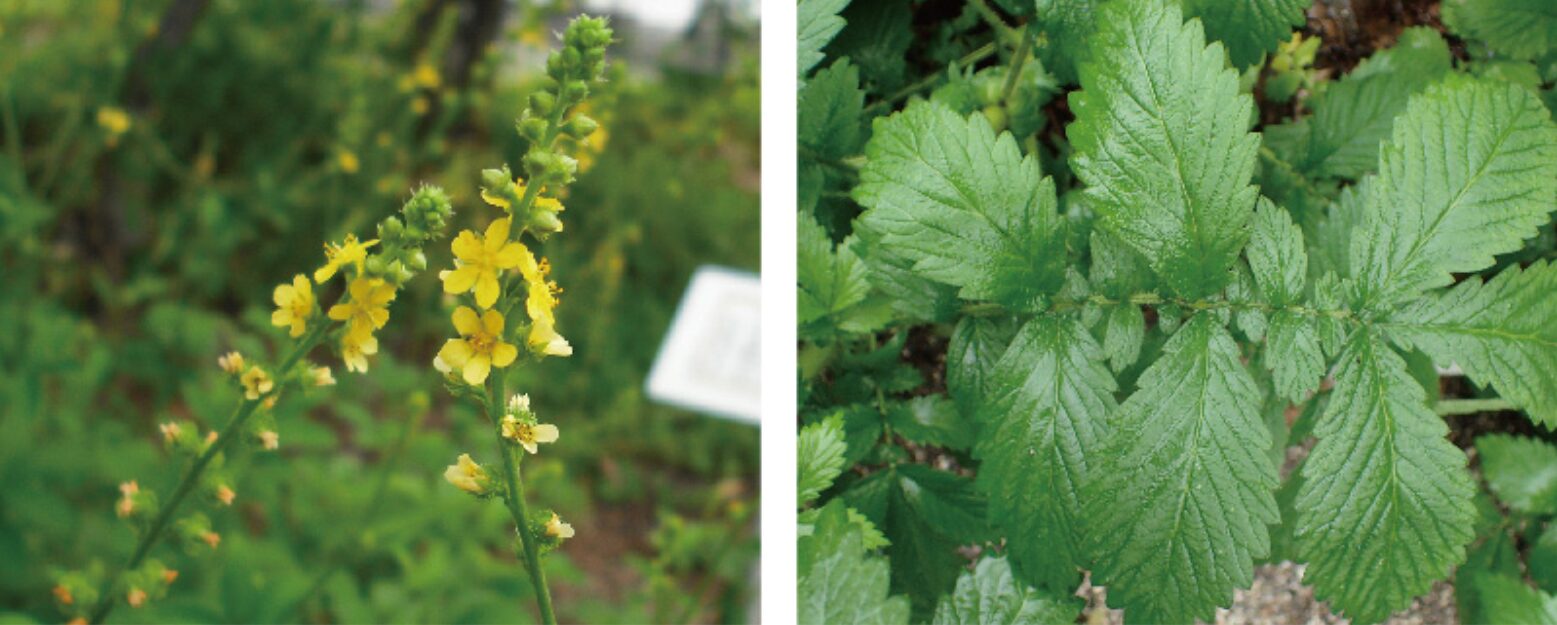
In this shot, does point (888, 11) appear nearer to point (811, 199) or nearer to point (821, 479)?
point (811, 199)

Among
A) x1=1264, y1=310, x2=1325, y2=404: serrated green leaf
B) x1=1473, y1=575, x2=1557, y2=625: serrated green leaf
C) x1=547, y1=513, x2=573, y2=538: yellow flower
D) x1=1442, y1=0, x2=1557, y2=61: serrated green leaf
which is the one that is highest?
x1=1442, y1=0, x2=1557, y2=61: serrated green leaf

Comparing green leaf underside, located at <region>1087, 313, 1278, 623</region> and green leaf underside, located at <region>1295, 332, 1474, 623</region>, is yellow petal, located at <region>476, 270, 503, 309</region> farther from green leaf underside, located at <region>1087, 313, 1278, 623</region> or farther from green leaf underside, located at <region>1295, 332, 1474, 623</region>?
green leaf underside, located at <region>1295, 332, 1474, 623</region>

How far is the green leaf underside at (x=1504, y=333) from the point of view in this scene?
0.74 metres

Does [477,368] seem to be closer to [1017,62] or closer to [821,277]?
[821,277]

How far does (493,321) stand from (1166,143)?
0.44m

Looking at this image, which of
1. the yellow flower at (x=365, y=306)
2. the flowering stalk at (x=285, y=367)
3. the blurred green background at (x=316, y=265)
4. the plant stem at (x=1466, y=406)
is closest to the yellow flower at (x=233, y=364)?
the flowering stalk at (x=285, y=367)

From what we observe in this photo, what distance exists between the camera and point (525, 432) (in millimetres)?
585

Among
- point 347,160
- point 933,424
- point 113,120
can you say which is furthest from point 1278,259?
point 113,120

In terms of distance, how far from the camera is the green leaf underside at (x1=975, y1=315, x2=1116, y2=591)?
0.74m

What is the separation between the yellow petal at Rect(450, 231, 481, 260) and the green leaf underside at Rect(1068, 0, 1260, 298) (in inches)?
15.0

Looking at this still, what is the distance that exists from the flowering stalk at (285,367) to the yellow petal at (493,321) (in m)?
0.06

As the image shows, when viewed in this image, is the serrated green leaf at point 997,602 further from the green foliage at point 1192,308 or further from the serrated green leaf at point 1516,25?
the serrated green leaf at point 1516,25

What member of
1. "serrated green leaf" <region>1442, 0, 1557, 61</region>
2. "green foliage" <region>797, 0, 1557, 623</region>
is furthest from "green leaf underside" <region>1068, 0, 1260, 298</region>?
"serrated green leaf" <region>1442, 0, 1557, 61</region>

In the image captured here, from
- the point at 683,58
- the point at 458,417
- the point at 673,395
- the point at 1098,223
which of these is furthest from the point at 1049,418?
the point at 683,58
